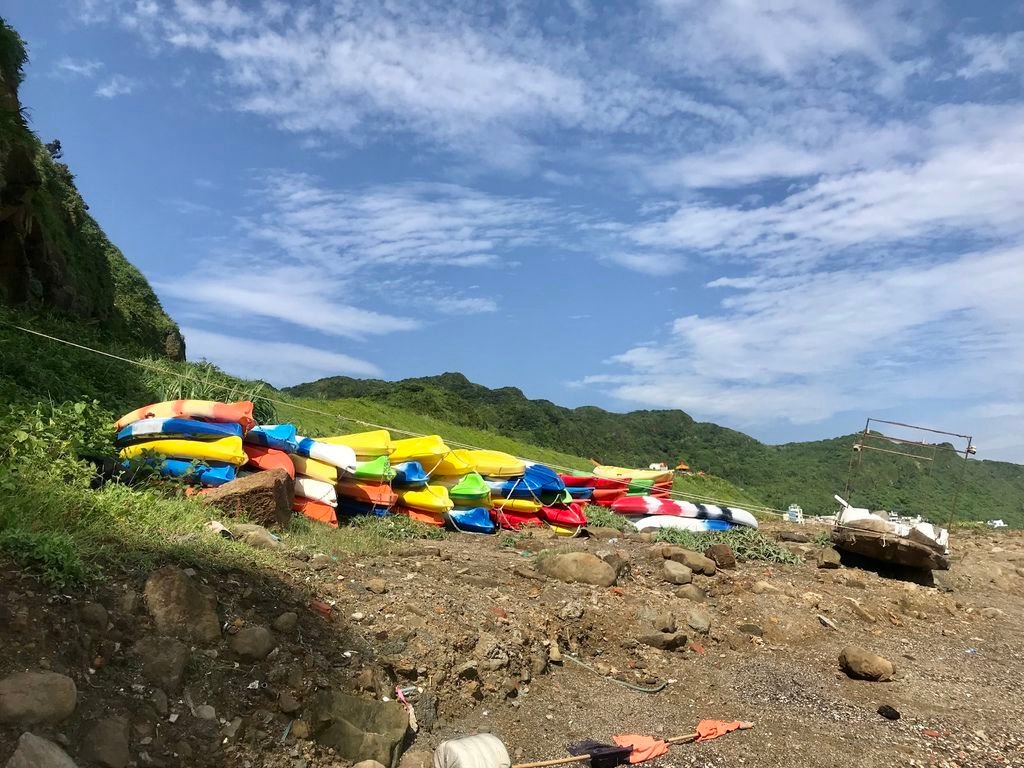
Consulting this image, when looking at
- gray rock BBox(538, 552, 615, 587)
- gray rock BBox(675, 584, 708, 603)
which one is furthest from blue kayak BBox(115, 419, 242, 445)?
gray rock BBox(675, 584, 708, 603)

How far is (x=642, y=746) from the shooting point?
152 inches

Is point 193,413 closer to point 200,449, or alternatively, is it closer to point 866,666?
point 200,449

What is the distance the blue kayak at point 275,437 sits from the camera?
7258 mm

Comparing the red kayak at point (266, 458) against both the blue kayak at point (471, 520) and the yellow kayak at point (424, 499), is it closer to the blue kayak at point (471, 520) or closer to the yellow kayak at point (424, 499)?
the yellow kayak at point (424, 499)

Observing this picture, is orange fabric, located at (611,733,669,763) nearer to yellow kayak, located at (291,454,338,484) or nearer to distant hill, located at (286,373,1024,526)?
yellow kayak, located at (291,454,338,484)

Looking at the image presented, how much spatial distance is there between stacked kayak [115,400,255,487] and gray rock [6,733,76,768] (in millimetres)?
3845

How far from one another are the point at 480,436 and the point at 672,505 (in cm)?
923

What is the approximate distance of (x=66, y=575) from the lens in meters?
3.26

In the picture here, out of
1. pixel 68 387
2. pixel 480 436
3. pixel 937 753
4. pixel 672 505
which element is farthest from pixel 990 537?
pixel 68 387

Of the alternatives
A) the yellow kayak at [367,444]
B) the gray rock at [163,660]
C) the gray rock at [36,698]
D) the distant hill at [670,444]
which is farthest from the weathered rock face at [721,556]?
the distant hill at [670,444]

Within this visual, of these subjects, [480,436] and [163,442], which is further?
[480,436]

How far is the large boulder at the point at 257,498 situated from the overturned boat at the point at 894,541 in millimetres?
6510

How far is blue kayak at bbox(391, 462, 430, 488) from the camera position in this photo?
811cm

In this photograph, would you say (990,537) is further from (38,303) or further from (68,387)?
(38,303)
